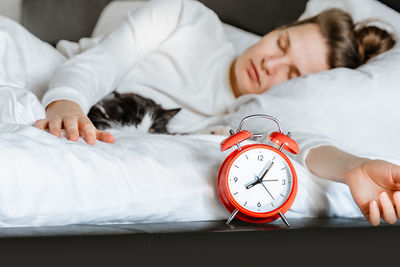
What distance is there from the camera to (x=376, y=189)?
0.82 m

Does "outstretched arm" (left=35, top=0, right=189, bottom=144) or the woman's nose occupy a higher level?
"outstretched arm" (left=35, top=0, right=189, bottom=144)

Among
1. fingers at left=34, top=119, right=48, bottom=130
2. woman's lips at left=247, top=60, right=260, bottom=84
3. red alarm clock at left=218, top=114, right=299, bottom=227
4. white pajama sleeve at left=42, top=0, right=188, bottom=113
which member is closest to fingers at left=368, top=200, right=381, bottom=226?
red alarm clock at left=218, top=114, right=299, bottom=227

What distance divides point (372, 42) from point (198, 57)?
0.58 metres

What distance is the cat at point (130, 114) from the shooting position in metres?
1.37

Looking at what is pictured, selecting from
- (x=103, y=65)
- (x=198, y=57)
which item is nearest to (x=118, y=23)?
(x=198, y=57)

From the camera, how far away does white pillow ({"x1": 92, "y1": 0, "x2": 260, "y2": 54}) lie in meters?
1.99

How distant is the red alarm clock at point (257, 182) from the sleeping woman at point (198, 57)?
62 centimetres

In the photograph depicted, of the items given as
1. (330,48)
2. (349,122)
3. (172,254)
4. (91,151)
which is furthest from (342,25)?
(172,254)

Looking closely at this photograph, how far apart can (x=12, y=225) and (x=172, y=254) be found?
9.3 inches

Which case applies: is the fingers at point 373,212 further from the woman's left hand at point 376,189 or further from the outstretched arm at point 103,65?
the outstretched arm at point 103,65

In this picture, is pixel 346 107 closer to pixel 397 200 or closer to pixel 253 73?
pixel 253 73

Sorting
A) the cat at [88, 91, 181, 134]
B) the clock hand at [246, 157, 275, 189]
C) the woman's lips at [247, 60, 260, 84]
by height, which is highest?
the clock hand at [246, 157, 275, 189]

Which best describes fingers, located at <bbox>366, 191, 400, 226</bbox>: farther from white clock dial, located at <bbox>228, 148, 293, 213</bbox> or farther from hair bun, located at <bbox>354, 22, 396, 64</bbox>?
hair bun, located at <bbox>354, 22, 396, 64</bbox>

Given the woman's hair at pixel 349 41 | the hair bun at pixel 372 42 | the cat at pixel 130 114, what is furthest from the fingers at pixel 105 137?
the hair bun at pixel 372 42
